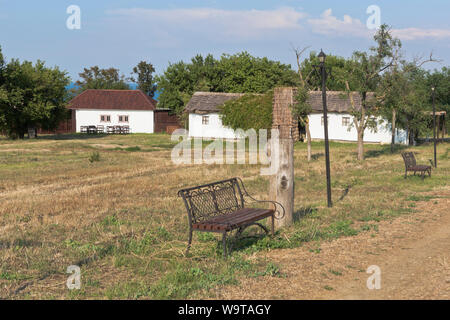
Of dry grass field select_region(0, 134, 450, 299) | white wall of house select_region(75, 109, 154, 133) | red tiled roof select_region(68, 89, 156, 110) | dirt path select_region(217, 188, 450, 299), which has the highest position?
red tiled roof select_region(68, 89, 156, 110)

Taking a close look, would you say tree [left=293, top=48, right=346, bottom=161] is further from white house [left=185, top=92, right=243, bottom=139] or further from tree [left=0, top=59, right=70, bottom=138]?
tree [left=0, top=59, right=70, bottom=138]

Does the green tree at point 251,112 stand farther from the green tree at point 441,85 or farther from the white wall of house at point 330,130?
the green tree at point 441,85

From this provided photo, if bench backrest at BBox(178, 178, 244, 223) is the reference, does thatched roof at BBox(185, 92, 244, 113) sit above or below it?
above

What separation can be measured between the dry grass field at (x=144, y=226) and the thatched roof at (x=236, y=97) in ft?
69.7

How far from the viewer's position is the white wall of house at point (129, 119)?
182 feet

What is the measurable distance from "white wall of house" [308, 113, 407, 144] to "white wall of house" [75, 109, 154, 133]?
2228cm

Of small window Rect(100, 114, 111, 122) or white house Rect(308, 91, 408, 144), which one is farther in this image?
small window Rect(100, 114, 111, 122)

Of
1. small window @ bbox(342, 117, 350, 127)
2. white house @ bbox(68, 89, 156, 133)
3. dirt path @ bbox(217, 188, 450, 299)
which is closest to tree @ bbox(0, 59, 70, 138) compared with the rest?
white house @ bbox(68, 89, 156, 133)

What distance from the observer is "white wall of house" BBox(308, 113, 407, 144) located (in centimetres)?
3725

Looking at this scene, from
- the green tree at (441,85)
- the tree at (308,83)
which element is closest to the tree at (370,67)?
the tree at (308,83)

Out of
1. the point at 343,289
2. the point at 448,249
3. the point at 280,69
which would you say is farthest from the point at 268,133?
the point at 280,69

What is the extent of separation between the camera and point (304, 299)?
205 inches

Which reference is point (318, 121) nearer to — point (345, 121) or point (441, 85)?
point (345, 121)

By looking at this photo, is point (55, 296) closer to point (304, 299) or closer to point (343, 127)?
point (304, 299)
